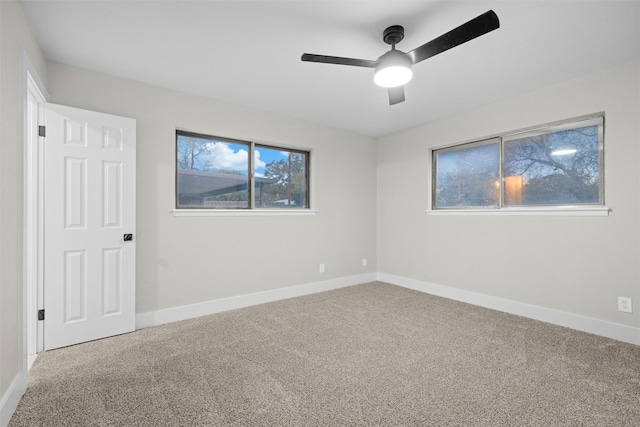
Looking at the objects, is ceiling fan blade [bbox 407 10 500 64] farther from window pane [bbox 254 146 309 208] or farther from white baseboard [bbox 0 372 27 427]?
white baseboard [bbox 0 372 27 427]

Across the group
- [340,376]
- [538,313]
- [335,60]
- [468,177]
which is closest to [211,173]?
[335,60]

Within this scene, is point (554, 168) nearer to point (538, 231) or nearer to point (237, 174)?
point (538, 231)

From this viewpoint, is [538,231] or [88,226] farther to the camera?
[538,231]

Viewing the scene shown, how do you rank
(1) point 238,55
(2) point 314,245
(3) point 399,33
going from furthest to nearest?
(2) point 314,245
(1) point 238,55
(3) point 399,33

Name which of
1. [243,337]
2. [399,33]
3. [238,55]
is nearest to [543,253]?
[399,33]

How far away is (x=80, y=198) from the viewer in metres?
2.62

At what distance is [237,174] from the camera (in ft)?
12.4

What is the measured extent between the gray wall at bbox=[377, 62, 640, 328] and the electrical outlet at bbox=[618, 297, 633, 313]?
3 cm

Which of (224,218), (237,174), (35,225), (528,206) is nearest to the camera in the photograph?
(35,225)

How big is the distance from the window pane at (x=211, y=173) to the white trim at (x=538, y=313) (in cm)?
280

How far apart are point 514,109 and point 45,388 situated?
15.5 ft

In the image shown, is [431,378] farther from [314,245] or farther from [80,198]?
[80,198]

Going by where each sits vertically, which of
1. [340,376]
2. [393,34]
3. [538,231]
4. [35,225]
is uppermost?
[393,34]

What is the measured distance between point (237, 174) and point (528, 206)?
3.38m
